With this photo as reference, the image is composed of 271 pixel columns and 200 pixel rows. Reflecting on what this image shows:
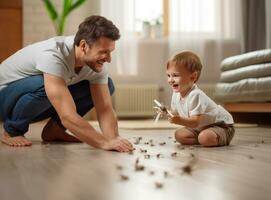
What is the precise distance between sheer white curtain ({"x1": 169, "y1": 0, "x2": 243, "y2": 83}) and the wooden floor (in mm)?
3081

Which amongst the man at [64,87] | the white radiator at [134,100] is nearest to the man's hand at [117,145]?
the man at [64,87]

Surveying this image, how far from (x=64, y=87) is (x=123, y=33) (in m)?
3.05

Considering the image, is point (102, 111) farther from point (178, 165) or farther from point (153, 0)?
point (153, 0)

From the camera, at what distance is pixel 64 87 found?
5.58 ft

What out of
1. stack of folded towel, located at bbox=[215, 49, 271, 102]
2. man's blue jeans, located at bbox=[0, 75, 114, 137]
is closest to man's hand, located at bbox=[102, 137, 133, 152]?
man's blue jeans, located at bbox=[0, 75, 114, 137]

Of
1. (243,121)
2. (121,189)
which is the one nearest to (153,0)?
(243,121)

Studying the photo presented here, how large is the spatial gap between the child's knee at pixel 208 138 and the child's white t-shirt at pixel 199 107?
2.0 inches

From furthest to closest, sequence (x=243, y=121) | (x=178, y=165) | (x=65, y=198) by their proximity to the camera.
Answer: (x=243, y=121) < (x=178, y=165) < (x=65, y=198)

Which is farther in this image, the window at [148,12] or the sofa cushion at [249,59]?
the window at [148,12]

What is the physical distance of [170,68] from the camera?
1.82 m

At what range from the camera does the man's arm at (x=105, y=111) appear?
1.86 m

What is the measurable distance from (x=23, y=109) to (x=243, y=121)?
8.32 feet

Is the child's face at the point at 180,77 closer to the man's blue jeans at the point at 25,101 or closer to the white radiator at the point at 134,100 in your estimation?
the man's blue jeans at the point at 25,101

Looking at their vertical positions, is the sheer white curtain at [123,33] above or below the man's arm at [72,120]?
above
